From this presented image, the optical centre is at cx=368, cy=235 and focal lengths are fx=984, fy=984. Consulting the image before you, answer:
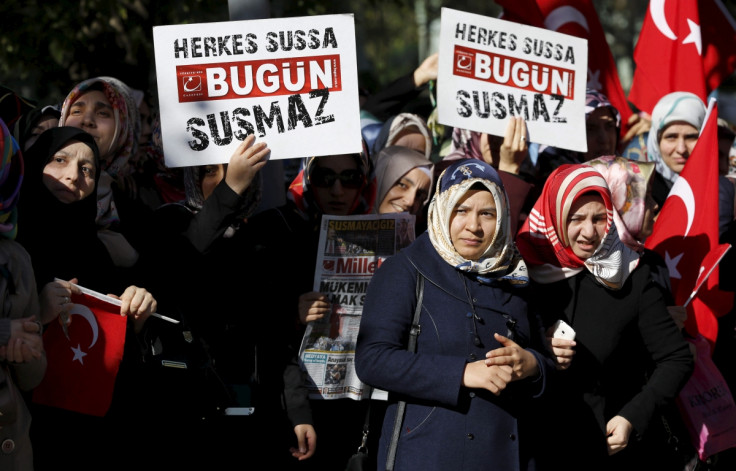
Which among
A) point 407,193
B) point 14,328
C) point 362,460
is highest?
point 407,193

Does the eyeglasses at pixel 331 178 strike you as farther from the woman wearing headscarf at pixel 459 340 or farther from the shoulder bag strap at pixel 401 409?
the shoulder bag strap at pixel 401 409

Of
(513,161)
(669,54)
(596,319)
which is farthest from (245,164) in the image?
(669,54)

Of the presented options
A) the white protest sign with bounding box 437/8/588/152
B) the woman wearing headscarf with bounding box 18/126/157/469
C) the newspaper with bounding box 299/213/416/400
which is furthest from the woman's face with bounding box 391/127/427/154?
the woman wearing headscarf with bounding box 18/126/157/469

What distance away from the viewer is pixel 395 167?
16.5 ft

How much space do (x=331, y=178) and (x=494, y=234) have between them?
4.18 feet

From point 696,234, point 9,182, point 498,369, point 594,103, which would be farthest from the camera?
point 594,103

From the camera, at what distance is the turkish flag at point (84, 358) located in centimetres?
355

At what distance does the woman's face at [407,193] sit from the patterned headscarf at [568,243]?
2.69 feet

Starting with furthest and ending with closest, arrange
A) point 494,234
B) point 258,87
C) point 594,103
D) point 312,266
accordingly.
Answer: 1. point 594,103
2. point 312,266
3. point 258,87
4. point 494,234

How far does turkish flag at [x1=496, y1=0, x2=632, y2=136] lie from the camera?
6.90 meters

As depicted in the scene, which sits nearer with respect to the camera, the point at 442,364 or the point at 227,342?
the point at 442,364

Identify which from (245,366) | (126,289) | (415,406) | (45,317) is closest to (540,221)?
(415,406)

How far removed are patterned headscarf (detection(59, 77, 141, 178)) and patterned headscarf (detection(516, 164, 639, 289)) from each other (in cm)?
192

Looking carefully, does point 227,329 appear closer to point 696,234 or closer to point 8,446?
point 8,446
